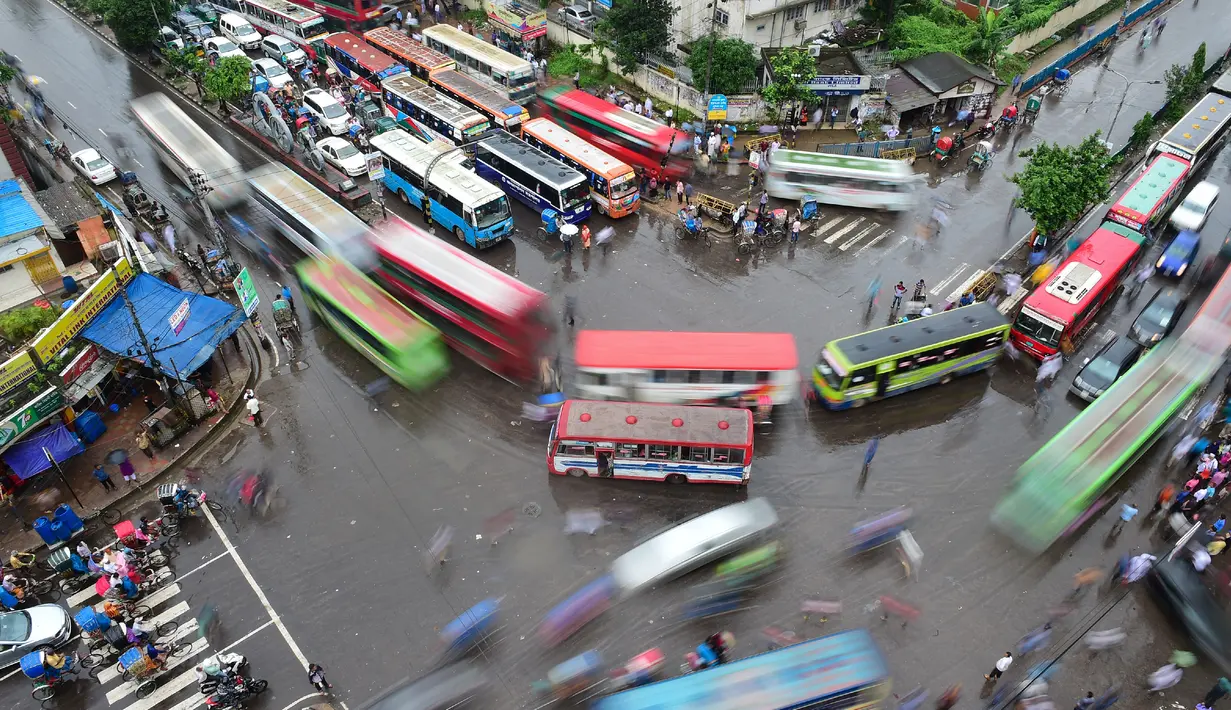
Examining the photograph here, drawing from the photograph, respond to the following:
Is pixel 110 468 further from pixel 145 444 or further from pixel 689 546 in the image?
pixel 689 546

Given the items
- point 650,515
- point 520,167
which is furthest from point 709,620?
point 520,167

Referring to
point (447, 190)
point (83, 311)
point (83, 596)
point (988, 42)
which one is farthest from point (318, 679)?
point (988, 42)

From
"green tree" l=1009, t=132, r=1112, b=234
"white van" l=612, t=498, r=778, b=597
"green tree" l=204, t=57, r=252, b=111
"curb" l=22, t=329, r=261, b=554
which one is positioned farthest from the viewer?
"green tree" l=204, t=57, r=252, b=111

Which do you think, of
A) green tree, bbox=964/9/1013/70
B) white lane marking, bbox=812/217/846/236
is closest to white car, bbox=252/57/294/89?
white lane marking, bbox=812/217/846/236

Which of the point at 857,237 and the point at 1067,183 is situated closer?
the point at 1067,183

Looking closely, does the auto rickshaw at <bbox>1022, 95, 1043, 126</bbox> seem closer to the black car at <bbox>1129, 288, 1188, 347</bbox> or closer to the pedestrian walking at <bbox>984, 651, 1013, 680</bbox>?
the black car at <bbox>1129, 288, 1188, 347</bbox>

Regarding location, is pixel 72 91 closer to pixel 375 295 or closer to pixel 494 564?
pixel 375 295

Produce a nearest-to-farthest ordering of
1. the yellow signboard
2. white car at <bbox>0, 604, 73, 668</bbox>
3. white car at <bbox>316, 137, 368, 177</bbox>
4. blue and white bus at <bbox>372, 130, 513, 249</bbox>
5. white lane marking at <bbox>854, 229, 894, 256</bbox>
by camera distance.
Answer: white car at <bbox>0, 604, 73, 668</bbox> → the yellow signboard → blue and white bus at <bbox>372, 130, 513, 249</bbox> → white lane marking at <bbox>854, 229, 894, 256</bbox> → white car at <bbox>316, 137, 368, 177</bbox>
